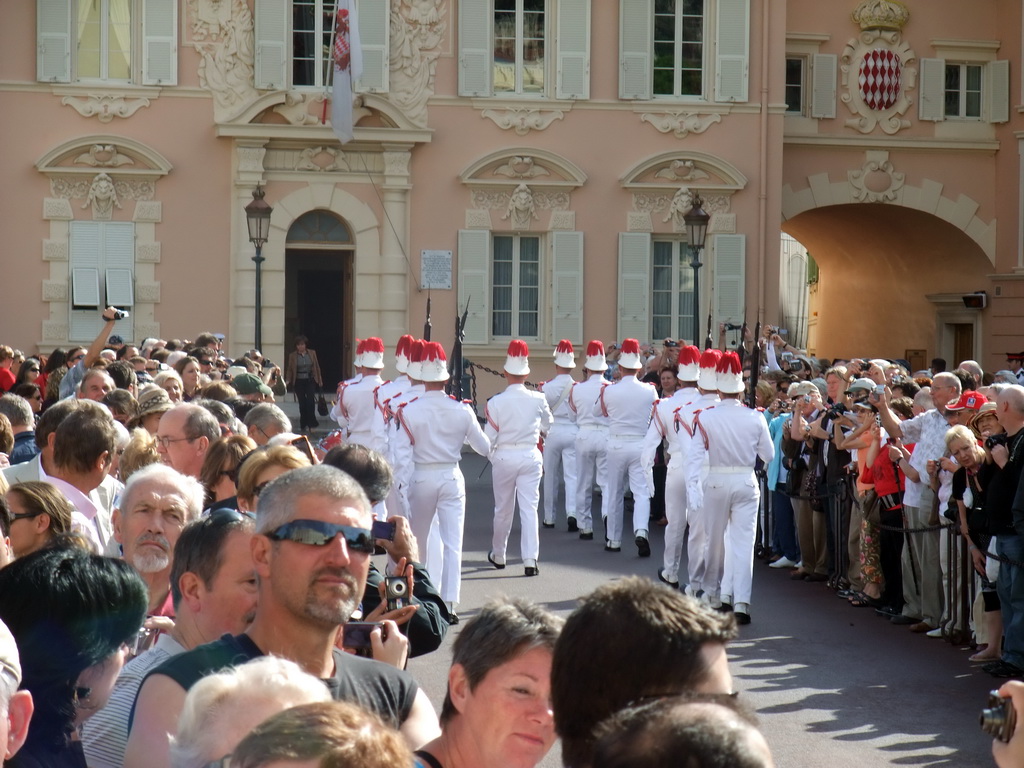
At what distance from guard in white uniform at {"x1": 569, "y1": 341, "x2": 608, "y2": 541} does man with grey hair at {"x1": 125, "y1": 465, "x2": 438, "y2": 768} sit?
1273cm

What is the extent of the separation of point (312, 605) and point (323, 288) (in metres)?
25.1

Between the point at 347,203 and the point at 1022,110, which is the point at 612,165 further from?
the point at 1022,110

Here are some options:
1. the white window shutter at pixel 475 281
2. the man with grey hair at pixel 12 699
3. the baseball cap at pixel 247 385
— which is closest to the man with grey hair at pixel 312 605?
the man with grey hair at pixel 12 699

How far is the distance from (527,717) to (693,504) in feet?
29.7

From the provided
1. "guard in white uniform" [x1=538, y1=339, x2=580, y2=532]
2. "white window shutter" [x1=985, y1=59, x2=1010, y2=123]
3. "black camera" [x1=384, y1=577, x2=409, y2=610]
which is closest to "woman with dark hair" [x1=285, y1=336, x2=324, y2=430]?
"guard in white uniform" [x1=538, y1=339, x2=580, y2=532]

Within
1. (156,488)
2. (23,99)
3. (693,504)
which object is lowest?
(693,504)

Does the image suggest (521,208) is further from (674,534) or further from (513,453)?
(674,534)

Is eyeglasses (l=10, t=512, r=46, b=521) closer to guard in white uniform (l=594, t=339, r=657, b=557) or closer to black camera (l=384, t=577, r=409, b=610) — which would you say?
black camera (l=384, t=577, r=409, b=610)

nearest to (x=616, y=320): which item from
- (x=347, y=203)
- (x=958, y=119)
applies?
(x=347, y=203)

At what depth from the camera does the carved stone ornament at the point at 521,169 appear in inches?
1051

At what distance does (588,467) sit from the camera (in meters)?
17.2

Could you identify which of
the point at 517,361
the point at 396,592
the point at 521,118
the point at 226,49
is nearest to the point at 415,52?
the point at 521,118

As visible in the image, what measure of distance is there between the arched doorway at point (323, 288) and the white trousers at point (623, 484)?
420 inches

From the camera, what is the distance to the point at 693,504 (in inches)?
497
